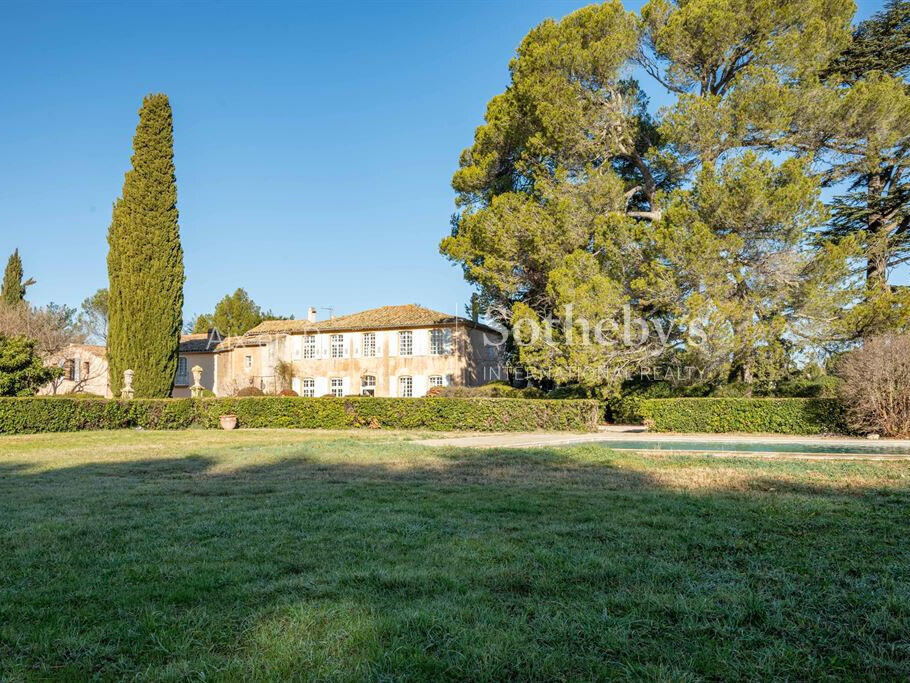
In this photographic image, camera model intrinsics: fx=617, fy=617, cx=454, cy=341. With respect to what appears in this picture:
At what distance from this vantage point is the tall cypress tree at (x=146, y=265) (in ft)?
85.7

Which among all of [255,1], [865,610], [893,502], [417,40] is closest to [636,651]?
[865,610]

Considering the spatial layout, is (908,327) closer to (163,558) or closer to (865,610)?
(865,610)

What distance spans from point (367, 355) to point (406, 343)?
2.45m

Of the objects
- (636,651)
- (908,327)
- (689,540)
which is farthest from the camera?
(908,327)

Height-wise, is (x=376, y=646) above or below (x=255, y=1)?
below

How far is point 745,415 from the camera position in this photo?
18.5 metres

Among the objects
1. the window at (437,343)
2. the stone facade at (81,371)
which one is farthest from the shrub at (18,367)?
the window at (437,343)

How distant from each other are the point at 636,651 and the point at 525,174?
75.6 ft

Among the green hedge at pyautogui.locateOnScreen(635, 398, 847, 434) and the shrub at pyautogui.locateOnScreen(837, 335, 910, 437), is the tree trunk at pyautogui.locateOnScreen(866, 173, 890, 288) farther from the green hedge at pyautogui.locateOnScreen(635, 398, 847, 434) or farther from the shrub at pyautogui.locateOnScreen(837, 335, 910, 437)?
the green hedge at pyautogui.locateOnScreen(635, 398, 847, 434)

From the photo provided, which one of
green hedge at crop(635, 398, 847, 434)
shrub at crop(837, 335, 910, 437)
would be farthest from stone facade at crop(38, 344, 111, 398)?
shrub at crop(837, 335, 910, 437)

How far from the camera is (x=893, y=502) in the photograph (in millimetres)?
5789

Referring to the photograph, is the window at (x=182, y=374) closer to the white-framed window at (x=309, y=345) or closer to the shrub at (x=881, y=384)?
the white-framed window at (x=309, y=345)

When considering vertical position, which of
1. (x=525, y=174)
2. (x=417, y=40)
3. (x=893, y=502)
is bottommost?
(x=893, y=502)

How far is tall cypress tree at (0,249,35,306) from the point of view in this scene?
33.8m
